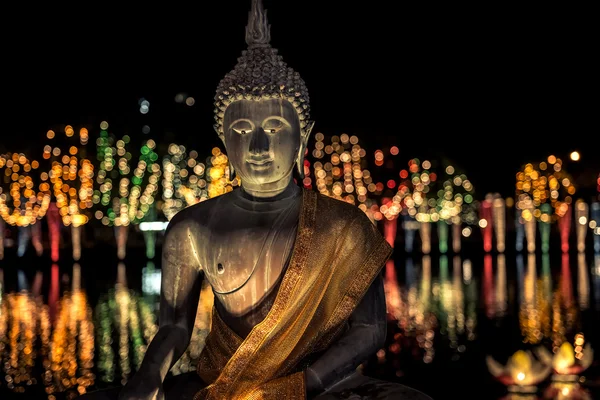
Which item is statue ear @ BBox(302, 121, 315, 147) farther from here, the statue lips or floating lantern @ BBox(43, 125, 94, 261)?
floating lantern @ BBox(43, 125, 94, 261)

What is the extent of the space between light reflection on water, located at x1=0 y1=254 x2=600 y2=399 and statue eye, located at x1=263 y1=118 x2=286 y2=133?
214 inches

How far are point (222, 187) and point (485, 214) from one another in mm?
13143

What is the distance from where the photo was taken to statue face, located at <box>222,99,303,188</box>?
12.9ft

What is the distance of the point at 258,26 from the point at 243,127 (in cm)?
42

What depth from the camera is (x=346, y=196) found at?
35625 millimetres

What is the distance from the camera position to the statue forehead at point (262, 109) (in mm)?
3947

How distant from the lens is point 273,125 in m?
3.96

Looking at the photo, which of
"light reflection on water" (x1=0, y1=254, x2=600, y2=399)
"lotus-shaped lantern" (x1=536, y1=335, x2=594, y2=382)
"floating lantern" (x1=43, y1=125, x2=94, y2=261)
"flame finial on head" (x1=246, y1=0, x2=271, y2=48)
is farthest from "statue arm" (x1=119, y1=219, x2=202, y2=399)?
"floating lantern" (x1=43, y1=125, x2=94, y2=261)

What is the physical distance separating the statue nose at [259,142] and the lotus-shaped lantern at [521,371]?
5789 mm

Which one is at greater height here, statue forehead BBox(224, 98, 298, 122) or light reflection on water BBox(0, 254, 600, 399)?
statue forehead BBox(224, 98, 298, 122)

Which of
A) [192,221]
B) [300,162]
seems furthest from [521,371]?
[192,221]

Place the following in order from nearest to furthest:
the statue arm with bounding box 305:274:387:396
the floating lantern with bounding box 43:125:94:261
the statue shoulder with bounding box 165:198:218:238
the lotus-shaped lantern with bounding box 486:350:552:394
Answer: the statue arm with bounding box 305:274:387:396
the statue shoulder with bounding box 165:198:218:238
the lotus-shaped lantern with bounding box 486:350:552:394
the floating lantern with bounding box 43:125:94:261

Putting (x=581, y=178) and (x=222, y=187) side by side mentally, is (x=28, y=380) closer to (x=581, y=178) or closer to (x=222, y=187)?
(x=222, y=187)

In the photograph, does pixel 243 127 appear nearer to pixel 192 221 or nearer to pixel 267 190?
pixel 267 190
